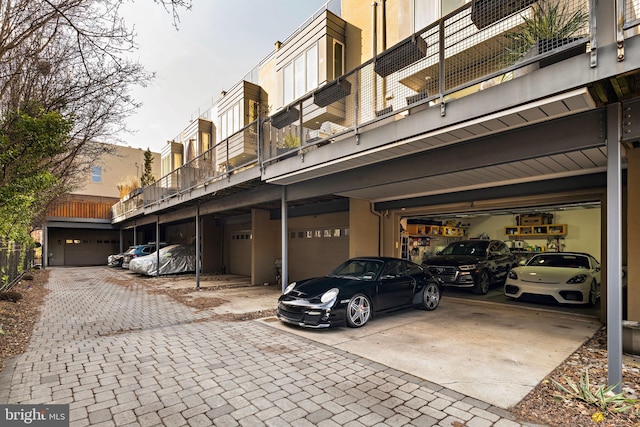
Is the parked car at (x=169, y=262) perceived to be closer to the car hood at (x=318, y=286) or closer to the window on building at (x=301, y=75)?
the window on building at (x=301, y=75)

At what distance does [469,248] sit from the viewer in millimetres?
10523

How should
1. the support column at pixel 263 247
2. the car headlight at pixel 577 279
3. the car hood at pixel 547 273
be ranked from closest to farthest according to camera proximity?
the car headlight at pixel 577 279 < the car hood at pixel 547 273 < the support column at pixel 263 247

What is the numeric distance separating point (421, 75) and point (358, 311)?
5071 millimetres

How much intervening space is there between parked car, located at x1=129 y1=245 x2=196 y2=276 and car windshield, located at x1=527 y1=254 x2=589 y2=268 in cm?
1443

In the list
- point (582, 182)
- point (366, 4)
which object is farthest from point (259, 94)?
point (582, 182)

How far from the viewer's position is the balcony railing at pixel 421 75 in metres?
3.65

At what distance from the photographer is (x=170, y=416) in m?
3.05

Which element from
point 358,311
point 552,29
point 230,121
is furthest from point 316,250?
point 552,29

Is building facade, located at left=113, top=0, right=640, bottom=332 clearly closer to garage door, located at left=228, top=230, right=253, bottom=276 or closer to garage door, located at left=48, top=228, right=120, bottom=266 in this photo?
garage door, located at left=228, top=230, right=253, bottom=276

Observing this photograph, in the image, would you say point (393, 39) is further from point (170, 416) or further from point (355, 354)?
point (170, 416)

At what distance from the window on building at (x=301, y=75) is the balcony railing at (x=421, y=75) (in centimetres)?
321

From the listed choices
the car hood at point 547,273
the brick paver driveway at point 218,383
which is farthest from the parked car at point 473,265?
the brick paver driveway at point 218,383

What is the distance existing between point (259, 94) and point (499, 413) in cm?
1478

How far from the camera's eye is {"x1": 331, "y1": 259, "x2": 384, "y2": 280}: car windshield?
6.64m
